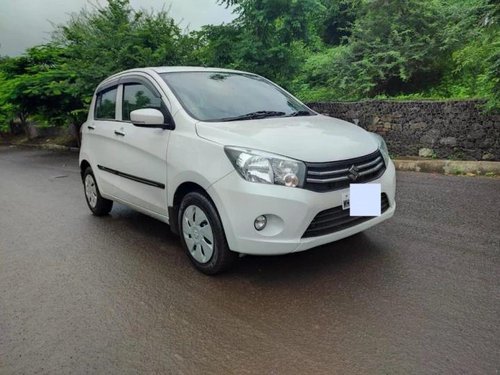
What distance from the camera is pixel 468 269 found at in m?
3.24

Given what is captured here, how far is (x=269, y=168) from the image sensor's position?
2.89 m

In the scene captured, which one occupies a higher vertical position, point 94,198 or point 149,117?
point 149,117

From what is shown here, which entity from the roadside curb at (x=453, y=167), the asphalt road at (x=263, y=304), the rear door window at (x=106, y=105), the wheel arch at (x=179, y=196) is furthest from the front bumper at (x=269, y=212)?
the roadside curb at (x=453, y=167)

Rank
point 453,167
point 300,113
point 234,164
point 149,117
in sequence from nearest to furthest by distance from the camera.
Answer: point 234,164 → point 149,117 → point 300,113 → point 453,167

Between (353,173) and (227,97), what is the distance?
154 centimetres

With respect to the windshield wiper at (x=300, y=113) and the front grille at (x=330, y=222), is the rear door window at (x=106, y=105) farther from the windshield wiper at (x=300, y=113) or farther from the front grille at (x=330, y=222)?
the front grille at (x=330, y=222)

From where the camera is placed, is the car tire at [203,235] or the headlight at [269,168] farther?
the car tire at [203,235]

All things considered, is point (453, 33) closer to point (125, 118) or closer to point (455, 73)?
point (455, 73)

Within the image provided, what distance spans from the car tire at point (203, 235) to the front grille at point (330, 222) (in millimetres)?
676

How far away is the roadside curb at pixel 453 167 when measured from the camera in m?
6.57

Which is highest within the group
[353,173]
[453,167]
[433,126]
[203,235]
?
[353,173]

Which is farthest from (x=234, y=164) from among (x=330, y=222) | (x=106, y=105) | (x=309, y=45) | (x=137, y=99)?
(x=309, y=45)

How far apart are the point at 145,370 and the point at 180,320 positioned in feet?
1.70

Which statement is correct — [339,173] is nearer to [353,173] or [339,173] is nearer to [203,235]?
[353,173]
